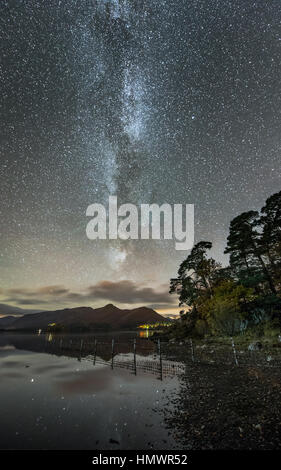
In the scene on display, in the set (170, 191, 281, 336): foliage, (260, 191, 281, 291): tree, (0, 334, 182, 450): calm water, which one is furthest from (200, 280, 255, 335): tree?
(0, 334, 182, 450): calm water

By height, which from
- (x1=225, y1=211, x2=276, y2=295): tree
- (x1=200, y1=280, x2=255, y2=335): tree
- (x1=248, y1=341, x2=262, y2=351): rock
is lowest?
(x1=248, y1=341, x2=262, y2=351): rock

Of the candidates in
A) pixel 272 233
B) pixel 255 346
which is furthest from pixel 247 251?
pixel 255 346

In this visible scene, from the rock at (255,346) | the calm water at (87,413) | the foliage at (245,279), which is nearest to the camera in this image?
the calm water at (87,413)

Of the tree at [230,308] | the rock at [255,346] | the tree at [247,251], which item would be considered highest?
the tree at [247,251]

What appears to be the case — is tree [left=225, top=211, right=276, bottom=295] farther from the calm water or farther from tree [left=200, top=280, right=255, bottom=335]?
the calm water

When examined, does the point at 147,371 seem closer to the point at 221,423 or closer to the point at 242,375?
the point at 242,375

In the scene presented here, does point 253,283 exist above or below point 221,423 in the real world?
above

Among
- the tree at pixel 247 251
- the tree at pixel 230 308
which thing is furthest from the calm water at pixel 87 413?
the tree at pixel 247 251

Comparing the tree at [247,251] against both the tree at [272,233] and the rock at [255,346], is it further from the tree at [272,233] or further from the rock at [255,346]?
the rock at [255,346]

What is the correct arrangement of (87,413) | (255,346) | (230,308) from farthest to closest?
(230,308)
(255,346)
(87,413)

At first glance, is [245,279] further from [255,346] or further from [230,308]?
[255,346]
